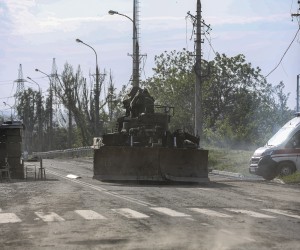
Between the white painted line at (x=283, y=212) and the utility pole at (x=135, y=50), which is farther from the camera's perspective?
the utility pole at (x=135, y=50)

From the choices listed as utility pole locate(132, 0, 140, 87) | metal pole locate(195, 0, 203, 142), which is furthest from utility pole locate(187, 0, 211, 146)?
utility pole locate(132, 0, 140, 87)

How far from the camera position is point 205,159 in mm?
20844

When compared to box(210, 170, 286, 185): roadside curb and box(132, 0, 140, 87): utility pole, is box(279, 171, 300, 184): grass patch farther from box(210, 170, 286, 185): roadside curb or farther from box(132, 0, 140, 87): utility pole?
box(132, 0, 140, 87): utility pole

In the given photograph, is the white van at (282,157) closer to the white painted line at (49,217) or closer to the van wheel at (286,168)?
the van wheel at (286,168)

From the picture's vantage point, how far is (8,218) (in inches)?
444

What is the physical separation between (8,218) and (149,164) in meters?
9.60

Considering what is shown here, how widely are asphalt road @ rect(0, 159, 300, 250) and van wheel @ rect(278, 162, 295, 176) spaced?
6382 millimetres

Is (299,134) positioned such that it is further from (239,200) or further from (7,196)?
(7,196)

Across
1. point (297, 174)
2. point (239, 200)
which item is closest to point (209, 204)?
point (239, 200)

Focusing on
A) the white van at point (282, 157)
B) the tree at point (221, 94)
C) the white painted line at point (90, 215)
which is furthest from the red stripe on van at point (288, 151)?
the tree at point (221, 94)

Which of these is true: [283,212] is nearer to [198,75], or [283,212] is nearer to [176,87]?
[198,75]

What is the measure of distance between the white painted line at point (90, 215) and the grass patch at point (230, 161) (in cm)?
1691

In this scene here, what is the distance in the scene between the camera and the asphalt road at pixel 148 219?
27.9 ft

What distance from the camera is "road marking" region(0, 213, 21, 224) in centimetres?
1087
